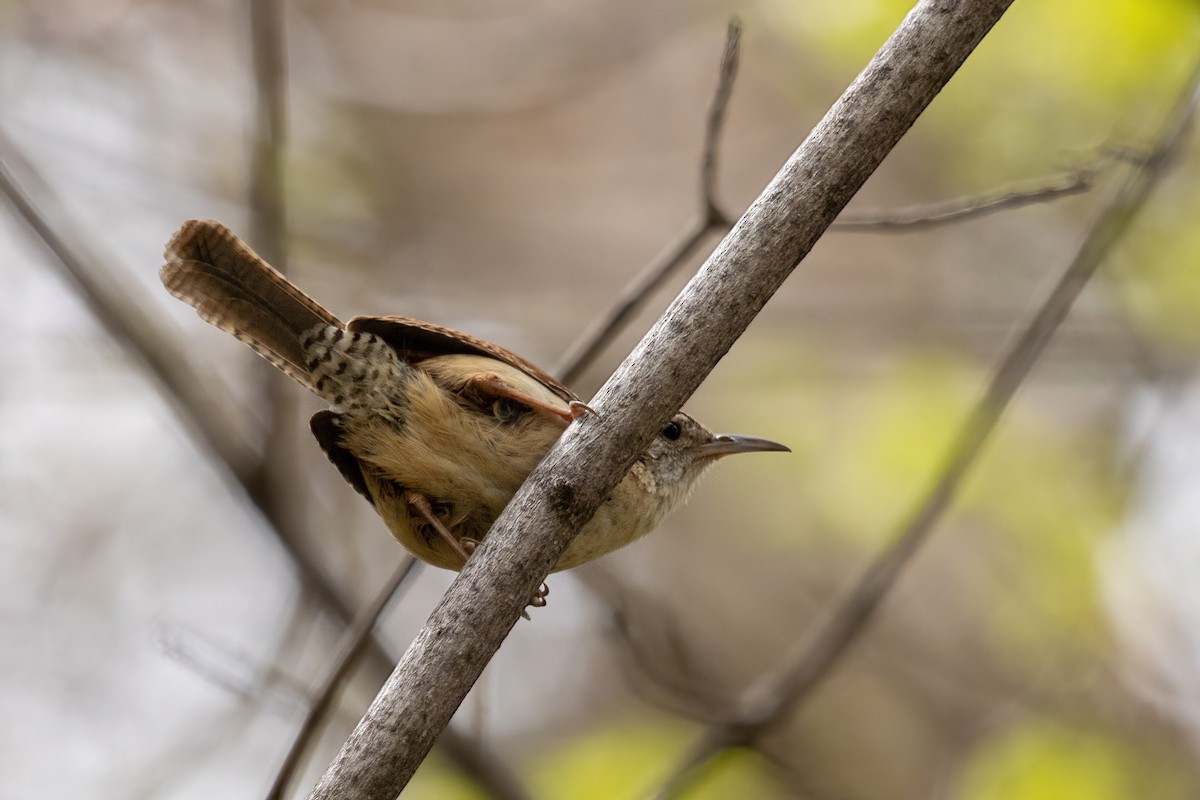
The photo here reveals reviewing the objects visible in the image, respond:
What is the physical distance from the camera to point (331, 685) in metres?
3.17

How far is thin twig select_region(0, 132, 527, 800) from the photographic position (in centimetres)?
383

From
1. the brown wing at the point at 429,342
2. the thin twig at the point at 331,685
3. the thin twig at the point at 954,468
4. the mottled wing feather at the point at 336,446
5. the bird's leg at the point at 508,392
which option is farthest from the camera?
the thin twig at the point at 954,468

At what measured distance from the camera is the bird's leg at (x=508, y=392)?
319 cm

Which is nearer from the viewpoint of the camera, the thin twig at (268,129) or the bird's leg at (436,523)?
the bird's leg at (436,523)

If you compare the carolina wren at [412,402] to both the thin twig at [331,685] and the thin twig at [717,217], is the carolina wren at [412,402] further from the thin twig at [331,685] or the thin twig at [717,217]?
the thin twig at [717,217]

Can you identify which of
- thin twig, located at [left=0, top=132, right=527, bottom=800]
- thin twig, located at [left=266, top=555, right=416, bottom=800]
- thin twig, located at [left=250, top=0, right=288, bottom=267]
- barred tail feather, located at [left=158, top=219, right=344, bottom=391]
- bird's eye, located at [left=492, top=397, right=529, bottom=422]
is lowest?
thin twig, located at [left=266, top=555, right=416, bottom=800]

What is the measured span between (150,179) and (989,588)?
500cm

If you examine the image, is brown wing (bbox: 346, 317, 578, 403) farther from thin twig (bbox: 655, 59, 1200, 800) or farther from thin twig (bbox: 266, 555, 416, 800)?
thin twig (bbox: 655, 59, 1200, 800)

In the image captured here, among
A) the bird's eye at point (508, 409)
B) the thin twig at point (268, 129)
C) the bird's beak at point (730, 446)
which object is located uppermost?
the bird's beak at point (730, 446)

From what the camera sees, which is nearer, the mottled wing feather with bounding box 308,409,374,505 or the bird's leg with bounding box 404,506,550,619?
the bird's leg with bounding box 404,506,550,619

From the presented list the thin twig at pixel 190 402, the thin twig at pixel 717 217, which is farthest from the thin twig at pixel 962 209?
the thin twig at pixel 190 402

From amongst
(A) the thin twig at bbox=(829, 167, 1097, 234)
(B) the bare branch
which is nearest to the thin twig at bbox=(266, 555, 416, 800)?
(B) the bare branch

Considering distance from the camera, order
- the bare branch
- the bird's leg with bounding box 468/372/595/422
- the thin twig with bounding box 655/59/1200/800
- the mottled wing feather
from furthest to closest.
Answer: the thin twig with bounding box 655/59/1200/800 < the mottled wing feather < the bird's leg with bounding box 468/372/595/422 < the bare branch

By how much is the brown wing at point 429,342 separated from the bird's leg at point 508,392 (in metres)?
0.13
